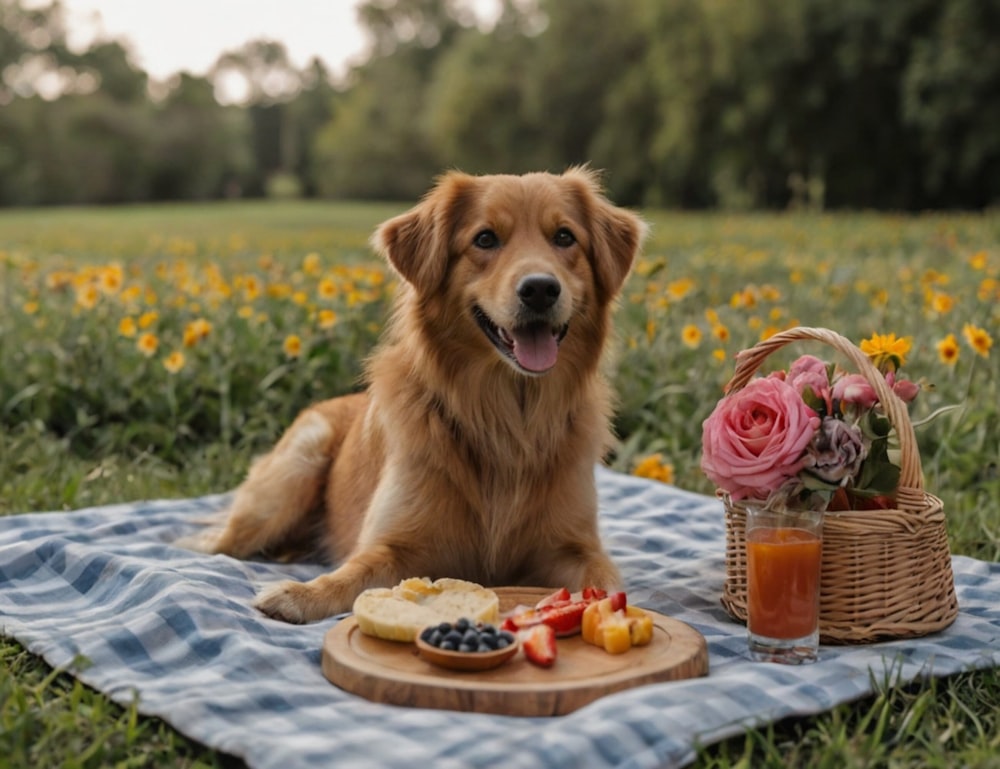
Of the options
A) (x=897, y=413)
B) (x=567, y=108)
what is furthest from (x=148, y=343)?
(x=567, y=108)

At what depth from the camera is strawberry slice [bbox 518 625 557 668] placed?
2.79 metres

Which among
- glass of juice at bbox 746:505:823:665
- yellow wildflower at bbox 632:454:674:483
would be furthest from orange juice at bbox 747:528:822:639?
yellow wildflower at bbox 632:454:674:483

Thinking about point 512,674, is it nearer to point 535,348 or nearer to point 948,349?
point 535,348

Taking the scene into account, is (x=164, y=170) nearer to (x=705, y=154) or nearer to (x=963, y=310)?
(x=705, y=154)

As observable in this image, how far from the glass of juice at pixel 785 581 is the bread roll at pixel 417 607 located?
2.35ft

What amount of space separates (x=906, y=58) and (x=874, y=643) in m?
27.9

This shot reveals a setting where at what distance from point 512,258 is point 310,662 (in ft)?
4.72

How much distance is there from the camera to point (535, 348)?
12.0 feet

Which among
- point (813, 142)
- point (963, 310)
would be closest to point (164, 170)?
point (813, 142)

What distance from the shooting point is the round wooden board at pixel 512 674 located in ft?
8.62

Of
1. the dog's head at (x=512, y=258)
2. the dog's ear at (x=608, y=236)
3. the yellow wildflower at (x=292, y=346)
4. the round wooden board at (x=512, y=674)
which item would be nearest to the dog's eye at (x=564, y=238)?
the dog's head at (x=512, y=258)

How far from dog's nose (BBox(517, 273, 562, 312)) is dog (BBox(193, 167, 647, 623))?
0.04m

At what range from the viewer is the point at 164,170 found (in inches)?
2095

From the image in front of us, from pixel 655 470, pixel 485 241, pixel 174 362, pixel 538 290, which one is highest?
pixel 485 241
